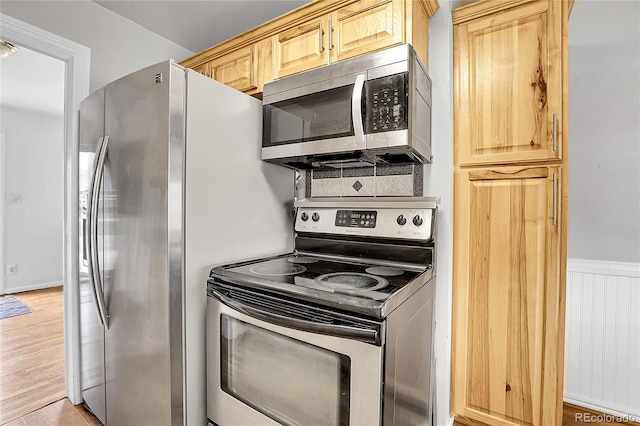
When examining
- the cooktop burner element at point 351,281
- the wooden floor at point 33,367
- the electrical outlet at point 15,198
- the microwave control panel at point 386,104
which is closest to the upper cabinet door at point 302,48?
the microwave control panel at point 386,104

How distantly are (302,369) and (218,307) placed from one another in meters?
0.44

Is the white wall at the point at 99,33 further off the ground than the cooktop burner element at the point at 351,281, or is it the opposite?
the white wall at the point at 99,33

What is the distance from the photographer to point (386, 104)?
128 centimetres

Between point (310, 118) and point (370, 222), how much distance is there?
575 mm

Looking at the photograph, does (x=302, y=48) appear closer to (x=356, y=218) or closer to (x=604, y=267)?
(x=356, y=218)

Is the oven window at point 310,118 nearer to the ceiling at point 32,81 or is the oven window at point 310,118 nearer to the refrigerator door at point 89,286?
the refrigerator door at point 89,286

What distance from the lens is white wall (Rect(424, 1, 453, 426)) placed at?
5.11ft

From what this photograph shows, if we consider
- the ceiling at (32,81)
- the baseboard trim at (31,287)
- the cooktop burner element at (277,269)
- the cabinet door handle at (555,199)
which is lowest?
the baseboard trim at (31,287)

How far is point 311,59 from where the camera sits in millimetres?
1557

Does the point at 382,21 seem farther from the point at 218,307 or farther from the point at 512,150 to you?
the point at 218,307

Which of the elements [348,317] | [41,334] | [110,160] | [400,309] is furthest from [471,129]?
[41,334]

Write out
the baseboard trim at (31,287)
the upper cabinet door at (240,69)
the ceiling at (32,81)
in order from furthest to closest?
1. the baseboard trim at (31,287)
2. the ceiling at (32,81)
3. the upper cabinet door at (240,69)

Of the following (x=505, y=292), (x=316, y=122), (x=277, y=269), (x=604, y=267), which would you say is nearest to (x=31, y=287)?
(x=277, y=269)

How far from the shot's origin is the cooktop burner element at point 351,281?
3.74 feet
